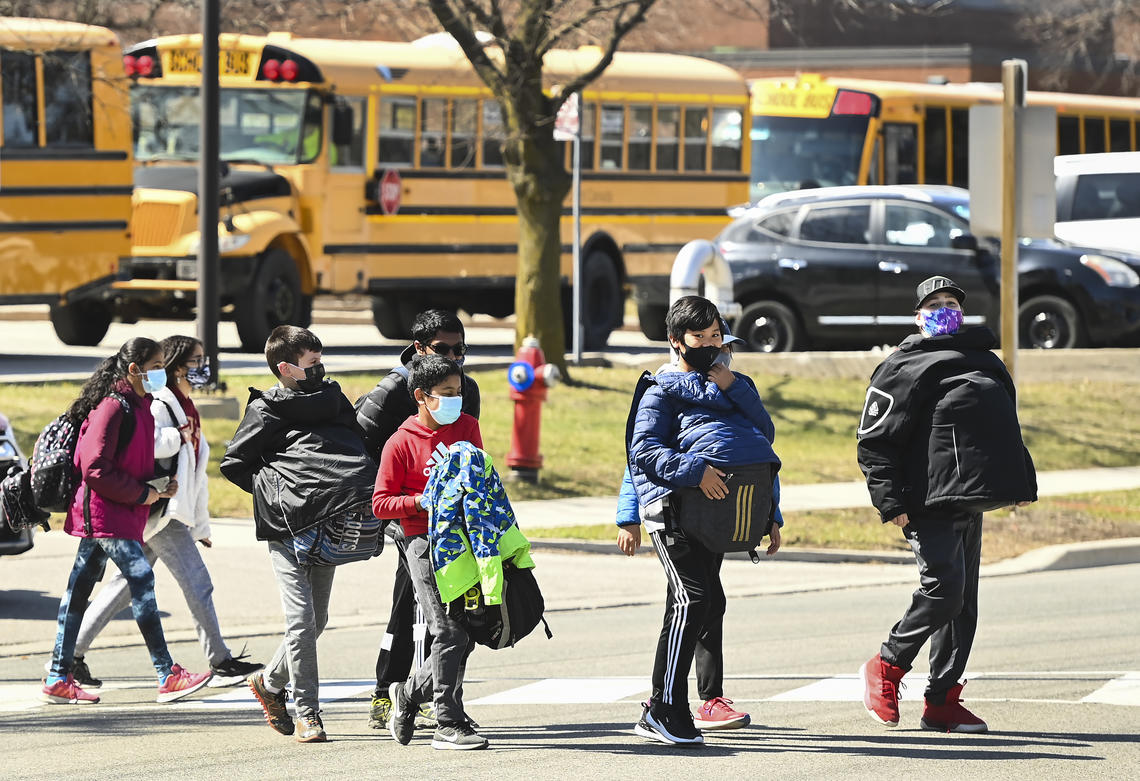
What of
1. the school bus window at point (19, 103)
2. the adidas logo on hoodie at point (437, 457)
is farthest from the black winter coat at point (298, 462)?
the school bus window at point (19, 103)

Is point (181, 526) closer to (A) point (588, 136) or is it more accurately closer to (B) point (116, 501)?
(B) point (116, 501)

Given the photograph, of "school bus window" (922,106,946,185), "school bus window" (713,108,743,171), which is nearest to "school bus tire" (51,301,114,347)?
"school bus window" (713,108,743,171)

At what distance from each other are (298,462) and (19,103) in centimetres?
1426

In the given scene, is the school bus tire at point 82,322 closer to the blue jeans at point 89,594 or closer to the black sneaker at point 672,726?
the blue jeans at point 89,594

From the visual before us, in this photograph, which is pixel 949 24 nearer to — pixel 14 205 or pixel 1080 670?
pixel 14 205

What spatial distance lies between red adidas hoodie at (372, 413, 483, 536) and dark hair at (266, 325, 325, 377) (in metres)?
0.46

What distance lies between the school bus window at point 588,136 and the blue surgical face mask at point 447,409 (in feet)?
58.8

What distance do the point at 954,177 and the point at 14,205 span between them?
1506 centimetres

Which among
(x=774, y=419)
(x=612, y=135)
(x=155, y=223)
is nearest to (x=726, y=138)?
(x=612, y=135)

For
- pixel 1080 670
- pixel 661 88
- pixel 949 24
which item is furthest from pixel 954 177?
pixel 1080 670

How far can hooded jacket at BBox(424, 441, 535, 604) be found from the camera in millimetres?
6863

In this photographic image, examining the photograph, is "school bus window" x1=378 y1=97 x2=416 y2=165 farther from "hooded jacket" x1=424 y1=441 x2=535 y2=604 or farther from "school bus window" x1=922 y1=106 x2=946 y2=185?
"hooded jacket" x1=424 y1=441 x2=535 y2=604

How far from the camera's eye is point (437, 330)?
24.3 ft

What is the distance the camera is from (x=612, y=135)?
2514 cm
